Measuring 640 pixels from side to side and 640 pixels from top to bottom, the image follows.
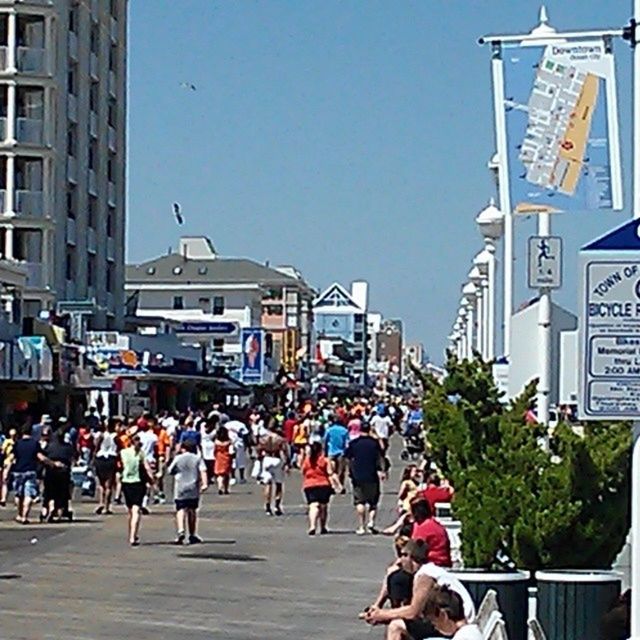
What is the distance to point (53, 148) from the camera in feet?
208

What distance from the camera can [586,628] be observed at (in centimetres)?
1227

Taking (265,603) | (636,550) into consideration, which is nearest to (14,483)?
(265,603)

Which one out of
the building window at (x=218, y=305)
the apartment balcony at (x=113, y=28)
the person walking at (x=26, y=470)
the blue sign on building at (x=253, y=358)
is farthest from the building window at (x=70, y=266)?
the building window at (x=218, y=305)

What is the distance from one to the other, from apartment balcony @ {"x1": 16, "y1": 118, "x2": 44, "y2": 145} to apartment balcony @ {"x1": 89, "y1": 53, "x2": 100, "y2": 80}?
752 cm

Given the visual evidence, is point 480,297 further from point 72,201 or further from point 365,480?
point 72,201

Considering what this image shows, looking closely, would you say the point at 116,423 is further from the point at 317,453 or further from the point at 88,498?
the point at 317,453

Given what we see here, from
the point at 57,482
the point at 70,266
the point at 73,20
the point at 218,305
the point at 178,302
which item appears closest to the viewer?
the point at 57,482

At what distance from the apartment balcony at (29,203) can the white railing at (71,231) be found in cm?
316

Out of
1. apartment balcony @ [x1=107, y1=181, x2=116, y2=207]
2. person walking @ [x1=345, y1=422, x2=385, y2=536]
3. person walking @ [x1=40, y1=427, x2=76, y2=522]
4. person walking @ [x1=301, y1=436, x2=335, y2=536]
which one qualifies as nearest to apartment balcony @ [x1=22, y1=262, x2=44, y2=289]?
apartment balcony @ [x1=107, y1=181, x2=116, y2=207]

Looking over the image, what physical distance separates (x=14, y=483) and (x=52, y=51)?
3763cm

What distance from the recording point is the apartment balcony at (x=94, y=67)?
7010 cm

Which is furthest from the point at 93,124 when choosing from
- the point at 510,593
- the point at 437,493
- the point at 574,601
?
the point at 574,601

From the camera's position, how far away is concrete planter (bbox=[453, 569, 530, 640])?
12.6m

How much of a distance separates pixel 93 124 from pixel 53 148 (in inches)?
293
